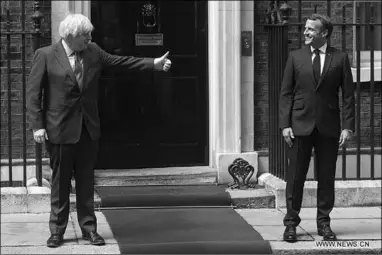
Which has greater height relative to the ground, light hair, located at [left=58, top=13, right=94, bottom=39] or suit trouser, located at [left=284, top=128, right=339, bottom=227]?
light hair, located at [left=58, top=13, right=94, bottom=39]

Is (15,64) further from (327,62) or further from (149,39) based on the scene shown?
(327,62)

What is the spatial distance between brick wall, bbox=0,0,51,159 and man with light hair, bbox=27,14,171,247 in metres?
2.06

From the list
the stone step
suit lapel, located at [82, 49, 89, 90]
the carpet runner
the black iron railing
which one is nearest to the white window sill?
the stone step

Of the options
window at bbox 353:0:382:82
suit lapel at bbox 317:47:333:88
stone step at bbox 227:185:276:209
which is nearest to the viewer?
suit lapel at bbox 317:47:333:88

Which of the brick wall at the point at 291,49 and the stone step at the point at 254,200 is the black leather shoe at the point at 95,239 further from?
the brick wall at the point at 291,49

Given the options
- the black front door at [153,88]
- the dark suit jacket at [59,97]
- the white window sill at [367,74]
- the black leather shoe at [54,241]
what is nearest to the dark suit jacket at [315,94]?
the dark suit jacket at [59,97]

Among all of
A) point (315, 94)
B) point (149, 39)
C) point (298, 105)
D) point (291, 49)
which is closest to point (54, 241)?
point (298, 105)

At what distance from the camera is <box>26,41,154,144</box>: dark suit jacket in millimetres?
7297

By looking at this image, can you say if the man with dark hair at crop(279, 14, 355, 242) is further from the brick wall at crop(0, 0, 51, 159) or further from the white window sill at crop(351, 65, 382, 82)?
the brick wall at crop(0, 0, 51, 159)

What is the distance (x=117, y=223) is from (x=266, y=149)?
7.67 feet

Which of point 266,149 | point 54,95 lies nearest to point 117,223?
point 54,95

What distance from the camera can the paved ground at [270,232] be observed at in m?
7.42

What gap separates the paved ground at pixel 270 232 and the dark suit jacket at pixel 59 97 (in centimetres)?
89

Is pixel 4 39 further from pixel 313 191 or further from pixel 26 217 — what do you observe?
pixel 313 191
